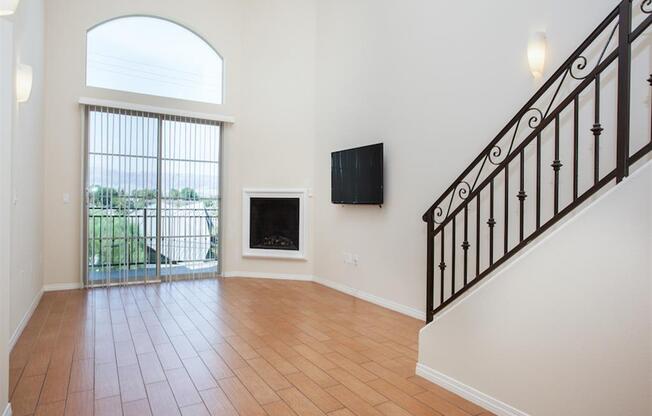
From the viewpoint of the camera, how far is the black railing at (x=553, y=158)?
1.81 metres

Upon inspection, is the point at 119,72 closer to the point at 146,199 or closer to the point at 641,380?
the point at 146,199

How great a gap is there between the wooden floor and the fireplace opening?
1.47 metres

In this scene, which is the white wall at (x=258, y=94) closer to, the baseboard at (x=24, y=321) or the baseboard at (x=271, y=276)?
the baseboard at (x=271, y=276)

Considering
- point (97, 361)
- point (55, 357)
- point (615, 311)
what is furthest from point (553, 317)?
point (55, 357)

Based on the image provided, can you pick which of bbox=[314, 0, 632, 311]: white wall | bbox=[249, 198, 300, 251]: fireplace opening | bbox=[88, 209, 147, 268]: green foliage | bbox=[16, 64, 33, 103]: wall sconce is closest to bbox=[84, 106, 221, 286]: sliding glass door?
bbox=[88, 209, 147, 268]: green foliage

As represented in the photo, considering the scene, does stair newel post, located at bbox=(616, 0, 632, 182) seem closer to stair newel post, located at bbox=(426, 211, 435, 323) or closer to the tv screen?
stair newel post, located at bbox=(426, 211, 435, 323)

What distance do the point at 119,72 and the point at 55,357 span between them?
13.2 ft

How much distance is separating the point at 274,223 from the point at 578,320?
4774 mm

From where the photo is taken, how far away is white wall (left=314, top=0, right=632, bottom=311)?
10.3ft

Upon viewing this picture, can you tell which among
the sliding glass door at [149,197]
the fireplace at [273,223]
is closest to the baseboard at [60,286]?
the sliding glass door at [149,197]

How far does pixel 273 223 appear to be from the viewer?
6141 mm

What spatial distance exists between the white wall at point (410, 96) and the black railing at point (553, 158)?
0.24 m

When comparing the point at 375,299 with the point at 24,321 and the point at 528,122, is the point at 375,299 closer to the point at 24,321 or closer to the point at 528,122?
the point at 528,122

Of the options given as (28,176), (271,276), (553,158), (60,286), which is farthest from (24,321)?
(553,158)
